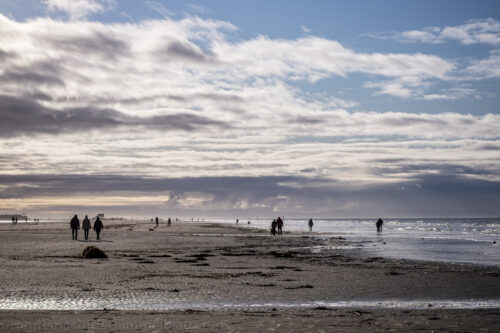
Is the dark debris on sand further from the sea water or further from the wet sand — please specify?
the sea water

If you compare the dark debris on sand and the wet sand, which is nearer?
the wet sand

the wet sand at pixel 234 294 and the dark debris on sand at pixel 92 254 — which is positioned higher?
the dark debris on sand at pixel 92 254

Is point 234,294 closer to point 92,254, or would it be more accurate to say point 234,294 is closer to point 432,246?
point 92,254

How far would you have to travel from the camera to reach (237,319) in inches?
469

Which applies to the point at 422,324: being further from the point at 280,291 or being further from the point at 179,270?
the point at 179,270

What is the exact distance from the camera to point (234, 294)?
1600 centimetres

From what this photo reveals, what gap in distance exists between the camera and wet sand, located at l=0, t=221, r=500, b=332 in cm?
1140

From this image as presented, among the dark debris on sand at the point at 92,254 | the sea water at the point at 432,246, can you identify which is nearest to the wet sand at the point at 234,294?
the dark debris on sand at the point at 92,254

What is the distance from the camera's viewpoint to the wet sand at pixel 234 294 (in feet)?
37.4

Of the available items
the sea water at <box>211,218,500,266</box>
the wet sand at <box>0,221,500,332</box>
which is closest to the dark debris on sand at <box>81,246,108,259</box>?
the wet sand at <box>0,221,500,332</box>

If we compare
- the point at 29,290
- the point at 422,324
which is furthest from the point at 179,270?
the point at 422,324

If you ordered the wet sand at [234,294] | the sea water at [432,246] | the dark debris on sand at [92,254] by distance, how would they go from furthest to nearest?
the sea water at [432,246] < the dark debris on sand at [92,254] < the wet sand at [234,294]

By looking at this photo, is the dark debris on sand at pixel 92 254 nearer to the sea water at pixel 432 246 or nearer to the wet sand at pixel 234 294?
the wet sand at pixel 234 294

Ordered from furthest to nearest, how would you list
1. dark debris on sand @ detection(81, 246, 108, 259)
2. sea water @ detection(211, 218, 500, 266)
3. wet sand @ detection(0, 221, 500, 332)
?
sea water @ detection(211, 218, 500, 266), dark debris on sand @ detection(81, 246, 108, 259), wet sand @ detection(0, 221, 500, 332)
